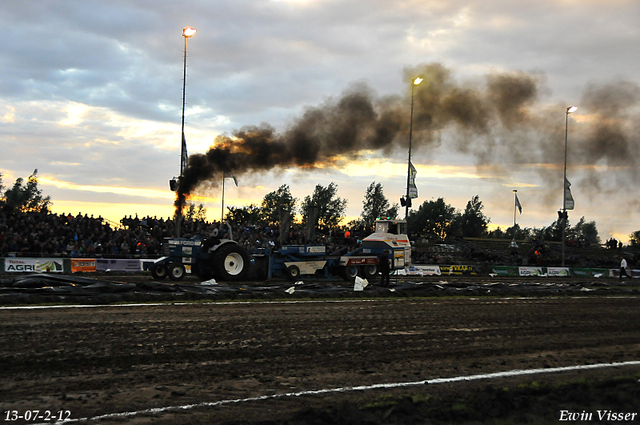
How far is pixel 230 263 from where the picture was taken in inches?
755

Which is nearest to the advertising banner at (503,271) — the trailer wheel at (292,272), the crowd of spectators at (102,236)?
the crowd of spectators at (102,236)

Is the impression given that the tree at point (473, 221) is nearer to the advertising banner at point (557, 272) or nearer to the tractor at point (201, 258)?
the advertising banner at point (557, 272)

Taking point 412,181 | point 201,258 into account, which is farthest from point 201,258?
point 412,181

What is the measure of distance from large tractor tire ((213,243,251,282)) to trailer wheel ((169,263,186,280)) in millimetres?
1539

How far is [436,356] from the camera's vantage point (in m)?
7.47

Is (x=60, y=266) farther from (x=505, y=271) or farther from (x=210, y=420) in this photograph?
(x=505, y=271)

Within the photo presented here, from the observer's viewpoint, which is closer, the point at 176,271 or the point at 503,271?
the point at 176,271

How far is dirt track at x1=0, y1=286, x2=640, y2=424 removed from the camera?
502 centimetres

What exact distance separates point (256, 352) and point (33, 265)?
20.3 metres

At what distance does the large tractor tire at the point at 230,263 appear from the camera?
1873cm

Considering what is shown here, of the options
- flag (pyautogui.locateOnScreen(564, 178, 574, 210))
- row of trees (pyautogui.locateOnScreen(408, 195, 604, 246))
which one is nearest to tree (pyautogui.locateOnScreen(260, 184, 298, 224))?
row of trees (pyautogui.locateOnScreen(408, 195, 604, 246))

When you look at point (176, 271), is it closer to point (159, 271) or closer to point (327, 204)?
point (159, 271)

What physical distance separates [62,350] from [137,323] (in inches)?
83.3

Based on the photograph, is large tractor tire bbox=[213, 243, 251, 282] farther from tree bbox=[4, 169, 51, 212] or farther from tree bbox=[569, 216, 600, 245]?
tree bbox=[569, 216, 600, 245]
